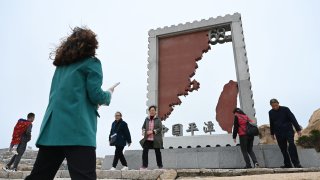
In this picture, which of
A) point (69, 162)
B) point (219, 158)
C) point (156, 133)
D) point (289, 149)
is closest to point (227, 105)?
point (219, 158)

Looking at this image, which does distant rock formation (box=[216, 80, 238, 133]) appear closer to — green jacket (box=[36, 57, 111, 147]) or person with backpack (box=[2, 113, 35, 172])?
person with backpack (box=[2, 113, 35, 172])

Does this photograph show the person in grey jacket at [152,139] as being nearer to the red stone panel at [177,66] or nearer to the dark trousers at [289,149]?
the dark trousers at [289,149]

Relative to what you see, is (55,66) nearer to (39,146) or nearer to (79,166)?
(39,146)

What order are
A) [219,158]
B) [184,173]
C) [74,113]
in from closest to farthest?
[74,113]
[184,173]
[219,158]

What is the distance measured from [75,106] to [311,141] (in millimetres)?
30561

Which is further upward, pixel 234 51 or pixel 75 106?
pixel 234 51

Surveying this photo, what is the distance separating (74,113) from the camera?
1.94 metres

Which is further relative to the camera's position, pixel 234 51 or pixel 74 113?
pixel 234 51

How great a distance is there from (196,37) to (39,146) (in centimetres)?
964

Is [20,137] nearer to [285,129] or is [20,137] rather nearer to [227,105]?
[285,129]

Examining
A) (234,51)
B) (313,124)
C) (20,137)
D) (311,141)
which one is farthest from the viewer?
(313,124)

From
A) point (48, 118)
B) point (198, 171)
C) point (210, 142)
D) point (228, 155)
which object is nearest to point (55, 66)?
point (48, 118)

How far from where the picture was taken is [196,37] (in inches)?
432

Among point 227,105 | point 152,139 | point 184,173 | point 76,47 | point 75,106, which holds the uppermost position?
point 227,105
